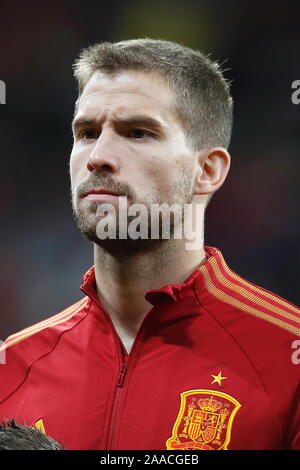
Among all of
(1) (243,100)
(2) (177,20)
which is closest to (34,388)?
(1) (243,100)

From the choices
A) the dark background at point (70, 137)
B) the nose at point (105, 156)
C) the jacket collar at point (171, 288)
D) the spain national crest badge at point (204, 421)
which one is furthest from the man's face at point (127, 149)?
the dark background at point (70, 137)

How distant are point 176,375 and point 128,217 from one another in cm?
53

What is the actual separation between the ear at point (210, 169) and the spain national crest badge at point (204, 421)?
78cm

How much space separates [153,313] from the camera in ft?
7.47

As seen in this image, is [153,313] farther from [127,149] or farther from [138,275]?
[127,149]

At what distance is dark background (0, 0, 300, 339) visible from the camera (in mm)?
4699

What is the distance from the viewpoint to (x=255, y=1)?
4949 millimetres

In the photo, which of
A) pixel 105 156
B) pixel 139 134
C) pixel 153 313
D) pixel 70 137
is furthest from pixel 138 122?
pixel 70 137

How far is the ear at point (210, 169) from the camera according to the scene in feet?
8.21

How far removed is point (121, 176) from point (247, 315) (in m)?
0.63

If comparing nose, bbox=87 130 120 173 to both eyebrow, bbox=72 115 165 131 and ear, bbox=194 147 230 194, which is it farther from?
ear, bbox=194 147 230 194

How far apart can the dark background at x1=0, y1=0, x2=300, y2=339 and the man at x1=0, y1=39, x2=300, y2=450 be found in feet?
6.98

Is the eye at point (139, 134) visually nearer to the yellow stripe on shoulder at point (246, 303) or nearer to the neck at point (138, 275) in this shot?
the neck at point (138, 275)
